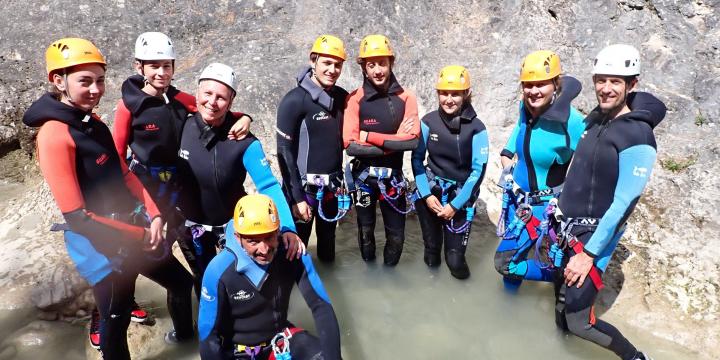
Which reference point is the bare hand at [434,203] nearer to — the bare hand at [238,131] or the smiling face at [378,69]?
the smiling face at [378,69]

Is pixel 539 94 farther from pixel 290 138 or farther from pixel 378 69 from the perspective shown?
pixel 290 138

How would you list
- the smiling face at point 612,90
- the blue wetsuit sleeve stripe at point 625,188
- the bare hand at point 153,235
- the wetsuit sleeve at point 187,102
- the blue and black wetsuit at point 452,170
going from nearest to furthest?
the blue wetsuit sleeve stripe at point 625,188 < the smiling face at point 612,90 < the bare hand at point 153,235 < the wetsuit sleeve at point 187,102 < the blue and black wetsuit at point 452,170

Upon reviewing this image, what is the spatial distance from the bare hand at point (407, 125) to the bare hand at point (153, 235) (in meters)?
2.99

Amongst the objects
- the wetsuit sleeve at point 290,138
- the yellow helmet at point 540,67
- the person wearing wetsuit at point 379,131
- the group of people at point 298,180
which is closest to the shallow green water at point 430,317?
A: the group of people at point 298,180

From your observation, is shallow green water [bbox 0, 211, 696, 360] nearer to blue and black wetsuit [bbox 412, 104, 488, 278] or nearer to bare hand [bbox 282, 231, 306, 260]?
blue and black wetsuit [bbox 412, 104, 488, 278]

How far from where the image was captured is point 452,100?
585 cm

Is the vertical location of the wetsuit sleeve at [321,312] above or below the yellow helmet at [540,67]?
below

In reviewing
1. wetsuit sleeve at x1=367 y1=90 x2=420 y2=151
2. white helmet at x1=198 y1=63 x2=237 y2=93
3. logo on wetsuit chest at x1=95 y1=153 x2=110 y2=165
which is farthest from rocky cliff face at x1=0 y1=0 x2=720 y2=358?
white helmet at x1=198 y1=63 x2=237 y2=93

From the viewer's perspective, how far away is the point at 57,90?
4.04 meters

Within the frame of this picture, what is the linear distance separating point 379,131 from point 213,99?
230 cm

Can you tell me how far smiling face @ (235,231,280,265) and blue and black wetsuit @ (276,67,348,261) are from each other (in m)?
1.93

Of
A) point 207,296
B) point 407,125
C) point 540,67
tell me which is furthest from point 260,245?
point 540,67

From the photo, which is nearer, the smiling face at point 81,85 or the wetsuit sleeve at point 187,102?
the smiling face at point 81,85

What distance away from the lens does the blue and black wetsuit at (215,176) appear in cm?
473
